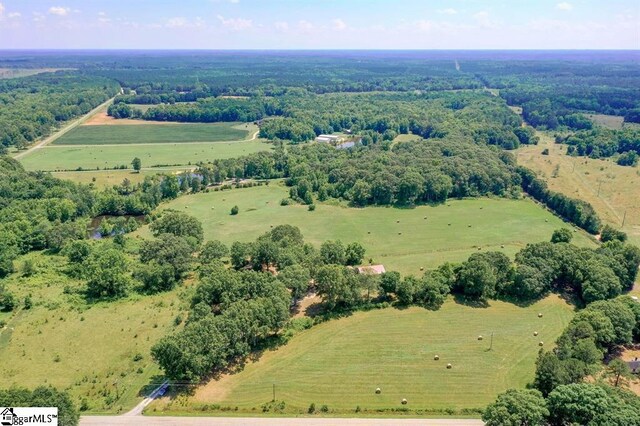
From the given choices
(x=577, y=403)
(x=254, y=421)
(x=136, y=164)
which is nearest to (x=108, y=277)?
(x=254, y=421)

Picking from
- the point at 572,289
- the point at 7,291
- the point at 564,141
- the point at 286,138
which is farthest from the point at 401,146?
the point at 7,291

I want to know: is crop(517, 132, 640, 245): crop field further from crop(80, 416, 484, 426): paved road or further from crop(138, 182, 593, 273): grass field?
crop(80, 416, 484, 426): paved road

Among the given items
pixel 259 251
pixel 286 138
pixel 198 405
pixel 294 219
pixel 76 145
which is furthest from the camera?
pixel 286 138

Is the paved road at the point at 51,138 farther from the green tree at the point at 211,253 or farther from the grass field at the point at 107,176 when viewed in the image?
the green tree at the point at 211,253

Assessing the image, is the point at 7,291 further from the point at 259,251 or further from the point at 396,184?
the point at 396,184

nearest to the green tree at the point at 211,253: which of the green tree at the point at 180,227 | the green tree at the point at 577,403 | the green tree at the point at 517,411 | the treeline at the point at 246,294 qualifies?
the treeline at the point at 246,294

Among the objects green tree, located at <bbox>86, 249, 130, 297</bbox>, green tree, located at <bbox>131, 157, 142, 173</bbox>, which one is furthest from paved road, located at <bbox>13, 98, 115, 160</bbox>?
green tree, located at <bbox>86, 249, 130, 297</bbox>
